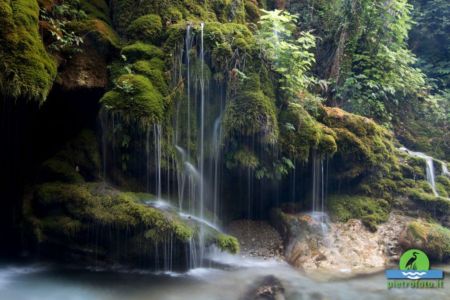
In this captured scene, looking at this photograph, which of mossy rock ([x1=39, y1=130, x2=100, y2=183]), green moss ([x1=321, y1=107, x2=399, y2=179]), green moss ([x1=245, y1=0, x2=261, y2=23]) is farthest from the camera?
green moss ([x1=245, y1=0, x2=261, y2=23])

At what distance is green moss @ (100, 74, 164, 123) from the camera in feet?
24.2

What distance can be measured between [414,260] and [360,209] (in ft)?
5.13

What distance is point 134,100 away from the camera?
24.5 feet

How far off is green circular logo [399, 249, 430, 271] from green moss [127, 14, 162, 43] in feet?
22.5

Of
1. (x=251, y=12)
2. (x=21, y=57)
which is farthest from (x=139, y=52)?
(x=251, y=12)

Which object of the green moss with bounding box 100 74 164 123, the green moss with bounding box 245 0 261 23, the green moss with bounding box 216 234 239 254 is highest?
the green moss with bounding box 245 0 261 23

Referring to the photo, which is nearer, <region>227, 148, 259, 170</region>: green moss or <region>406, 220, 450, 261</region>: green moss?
<region>227, 148, 259, 170</region>: green moss

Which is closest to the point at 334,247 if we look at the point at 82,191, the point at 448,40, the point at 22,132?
the point at 82,191

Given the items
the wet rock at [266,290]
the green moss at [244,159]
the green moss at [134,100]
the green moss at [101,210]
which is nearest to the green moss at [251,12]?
the green moss at [244,159]

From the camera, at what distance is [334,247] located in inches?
348

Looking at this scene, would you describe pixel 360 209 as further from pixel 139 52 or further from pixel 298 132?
pixel 139 52

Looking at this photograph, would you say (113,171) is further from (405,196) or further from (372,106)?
(372,106)

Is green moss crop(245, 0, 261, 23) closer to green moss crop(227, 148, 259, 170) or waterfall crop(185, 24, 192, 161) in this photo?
waterfall crop(185, 24, 192, 161)

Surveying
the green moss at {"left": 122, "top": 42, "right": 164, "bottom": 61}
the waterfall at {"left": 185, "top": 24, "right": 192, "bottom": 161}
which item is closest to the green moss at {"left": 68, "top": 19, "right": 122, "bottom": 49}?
the green moss at {"left": 122, "top": 42, "right": 164, "bottom": 61}
